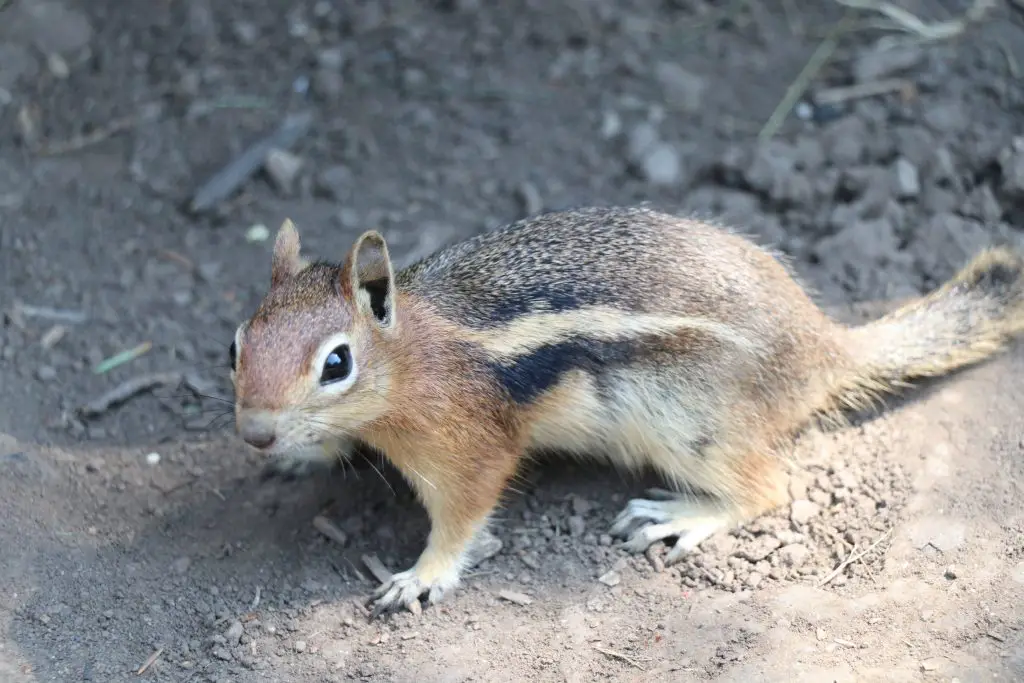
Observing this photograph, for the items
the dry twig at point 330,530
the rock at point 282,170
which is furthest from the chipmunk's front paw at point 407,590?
the rock at point 282,170

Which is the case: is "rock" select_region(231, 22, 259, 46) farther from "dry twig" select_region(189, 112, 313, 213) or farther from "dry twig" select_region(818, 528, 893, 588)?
"dry twig" select_region(818, 528, 893, 588)

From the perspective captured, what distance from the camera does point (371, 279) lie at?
4.01 m

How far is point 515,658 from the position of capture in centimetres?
402

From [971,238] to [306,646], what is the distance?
366 cm

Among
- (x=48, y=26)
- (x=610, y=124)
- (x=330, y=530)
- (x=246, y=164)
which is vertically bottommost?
(x=330, y=530)

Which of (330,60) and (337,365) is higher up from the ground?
(337,365)

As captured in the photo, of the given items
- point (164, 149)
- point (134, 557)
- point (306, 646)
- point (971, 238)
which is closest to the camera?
point (306, 646)

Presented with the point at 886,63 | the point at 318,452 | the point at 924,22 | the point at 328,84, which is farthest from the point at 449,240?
the point at 924,22

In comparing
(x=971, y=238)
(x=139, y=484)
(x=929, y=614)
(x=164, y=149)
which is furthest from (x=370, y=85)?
(x=929, y=614)

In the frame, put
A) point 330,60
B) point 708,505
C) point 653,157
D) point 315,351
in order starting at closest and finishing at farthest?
1. point 315,351
2. point 708,505
3. point 653,157
4. point 330,60

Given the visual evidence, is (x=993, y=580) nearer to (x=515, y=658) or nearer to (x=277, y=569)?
(x=515, y=658)

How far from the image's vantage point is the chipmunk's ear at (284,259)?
411cm

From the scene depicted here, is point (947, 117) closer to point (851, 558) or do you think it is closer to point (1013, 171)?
point (1013, 171)

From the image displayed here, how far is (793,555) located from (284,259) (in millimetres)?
2224
